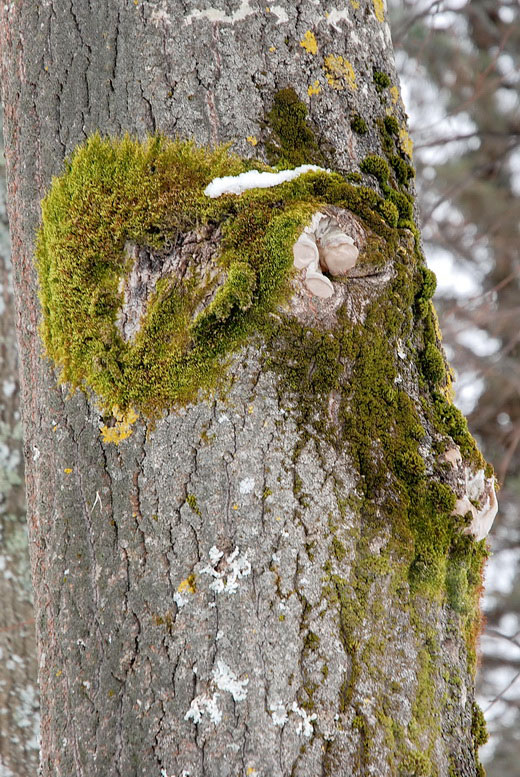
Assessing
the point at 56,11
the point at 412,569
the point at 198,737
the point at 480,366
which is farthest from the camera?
the point at 480,366

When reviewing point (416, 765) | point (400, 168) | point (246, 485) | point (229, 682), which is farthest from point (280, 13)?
point (416, 765)

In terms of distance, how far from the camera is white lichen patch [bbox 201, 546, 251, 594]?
912 mm

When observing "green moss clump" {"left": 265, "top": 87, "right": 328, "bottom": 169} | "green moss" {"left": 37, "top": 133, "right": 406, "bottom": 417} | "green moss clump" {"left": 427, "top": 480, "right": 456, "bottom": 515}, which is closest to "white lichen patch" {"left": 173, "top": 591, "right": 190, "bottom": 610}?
"green moss" {"left": 37, "top": 133, "right": 406, "bottom": 417}

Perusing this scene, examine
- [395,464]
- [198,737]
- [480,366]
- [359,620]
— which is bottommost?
[198,737]

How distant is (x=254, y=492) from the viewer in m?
0.95

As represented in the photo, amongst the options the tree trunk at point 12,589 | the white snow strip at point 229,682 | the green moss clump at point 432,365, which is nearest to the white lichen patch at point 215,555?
the white snow strip at point 229,682

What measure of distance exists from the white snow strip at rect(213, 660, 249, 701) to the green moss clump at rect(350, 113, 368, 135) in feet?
2.78

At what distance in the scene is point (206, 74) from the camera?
1.09m

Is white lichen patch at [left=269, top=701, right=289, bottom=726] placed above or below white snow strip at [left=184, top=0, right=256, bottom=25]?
below

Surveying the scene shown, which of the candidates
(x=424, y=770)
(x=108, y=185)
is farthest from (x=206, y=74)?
(x=424, y=770)

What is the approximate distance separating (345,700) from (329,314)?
1.71ft

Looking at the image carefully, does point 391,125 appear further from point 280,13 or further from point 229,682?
point 229,682

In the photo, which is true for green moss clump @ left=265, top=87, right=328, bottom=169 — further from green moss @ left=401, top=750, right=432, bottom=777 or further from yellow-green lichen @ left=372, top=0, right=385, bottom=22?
green moss @ left=401, top=750, right=432, bottom=777

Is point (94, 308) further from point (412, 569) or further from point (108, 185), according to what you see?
point (412, 569)
